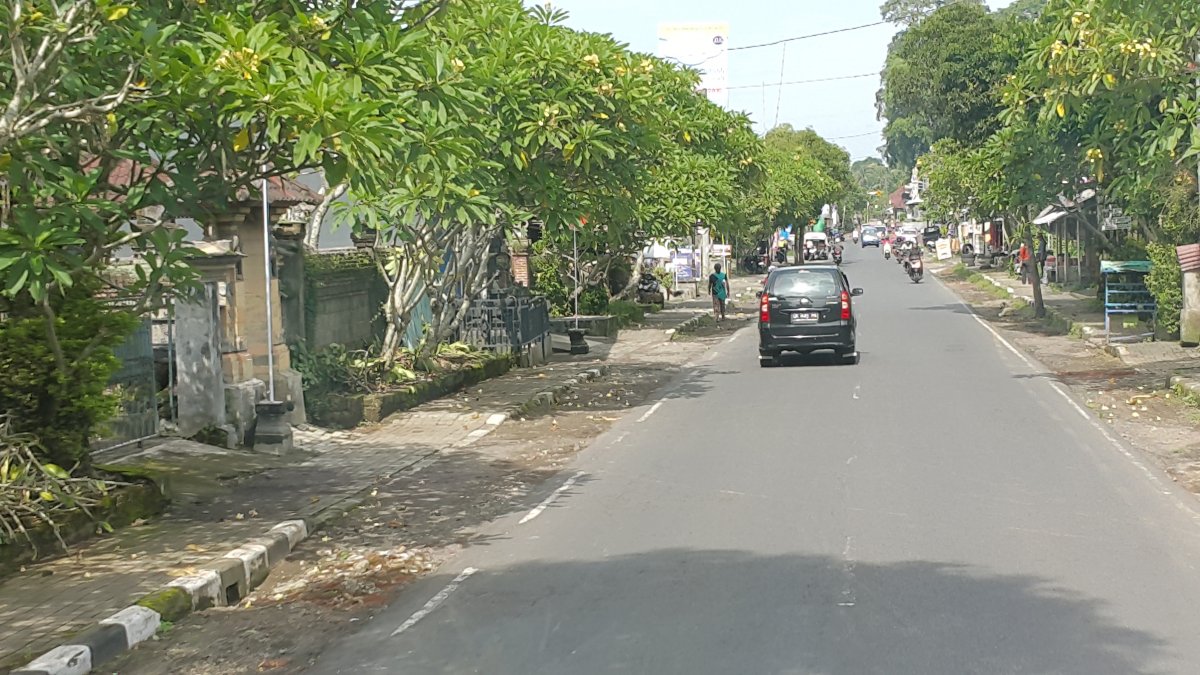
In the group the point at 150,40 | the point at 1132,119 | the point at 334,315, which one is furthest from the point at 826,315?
the point at 150,40

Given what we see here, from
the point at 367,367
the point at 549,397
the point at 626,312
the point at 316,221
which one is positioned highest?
the point at 316,221

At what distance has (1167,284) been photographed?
930 inches

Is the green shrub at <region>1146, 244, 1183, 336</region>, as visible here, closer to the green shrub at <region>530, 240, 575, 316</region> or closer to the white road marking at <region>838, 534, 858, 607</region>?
the white road marking at <region>838, 534, 858, 607</region>

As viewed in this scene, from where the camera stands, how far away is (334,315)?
1906cm

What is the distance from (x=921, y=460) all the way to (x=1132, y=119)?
857 centimetres

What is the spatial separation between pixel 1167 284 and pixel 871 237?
96.7 meters

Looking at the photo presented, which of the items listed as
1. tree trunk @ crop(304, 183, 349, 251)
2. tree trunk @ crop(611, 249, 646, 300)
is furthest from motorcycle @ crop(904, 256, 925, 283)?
tree trunk @ crop(304, 183, 349, 251)

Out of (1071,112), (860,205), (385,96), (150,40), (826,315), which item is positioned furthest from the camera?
(860,205)

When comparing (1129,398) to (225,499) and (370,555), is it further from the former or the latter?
(225,499)

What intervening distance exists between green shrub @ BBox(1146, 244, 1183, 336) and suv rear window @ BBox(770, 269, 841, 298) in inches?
239

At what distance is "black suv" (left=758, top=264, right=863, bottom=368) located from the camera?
2289cm

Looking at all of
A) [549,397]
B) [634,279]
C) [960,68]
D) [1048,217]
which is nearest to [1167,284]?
[549,397]

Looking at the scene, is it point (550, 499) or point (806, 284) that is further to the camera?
point (806, 284)

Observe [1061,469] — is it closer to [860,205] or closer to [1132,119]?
[1132,119]
